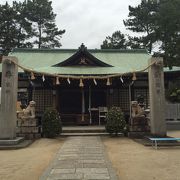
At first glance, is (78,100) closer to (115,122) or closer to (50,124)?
(50,124)

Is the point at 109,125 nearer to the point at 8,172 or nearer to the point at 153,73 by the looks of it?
the point at 153,73

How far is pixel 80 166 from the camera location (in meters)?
6.11

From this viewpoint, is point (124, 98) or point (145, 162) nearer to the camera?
point (145, 162)

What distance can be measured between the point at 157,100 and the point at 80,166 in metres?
6.17

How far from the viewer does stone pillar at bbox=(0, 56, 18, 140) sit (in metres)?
10.1

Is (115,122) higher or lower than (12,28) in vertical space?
lower

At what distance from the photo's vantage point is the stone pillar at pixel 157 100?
11.0 m

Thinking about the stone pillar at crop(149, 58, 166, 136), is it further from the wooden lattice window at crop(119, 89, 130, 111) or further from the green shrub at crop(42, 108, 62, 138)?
the wooden lattice window at crop(119, 89, 130, 111)

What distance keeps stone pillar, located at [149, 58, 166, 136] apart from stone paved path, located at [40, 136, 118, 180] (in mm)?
3780

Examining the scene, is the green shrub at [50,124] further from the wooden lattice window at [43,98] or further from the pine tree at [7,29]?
the pine tree at [7,29]

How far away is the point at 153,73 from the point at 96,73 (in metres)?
5.33

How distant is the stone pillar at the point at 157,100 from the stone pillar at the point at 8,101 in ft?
20.1

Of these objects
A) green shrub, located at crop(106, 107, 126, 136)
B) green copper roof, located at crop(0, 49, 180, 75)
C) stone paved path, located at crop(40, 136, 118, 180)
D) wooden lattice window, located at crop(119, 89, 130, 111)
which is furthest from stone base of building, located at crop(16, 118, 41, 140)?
wooden lattice window, located at crop(119, 89, 130, 111)

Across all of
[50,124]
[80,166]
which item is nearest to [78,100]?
[50,124]
